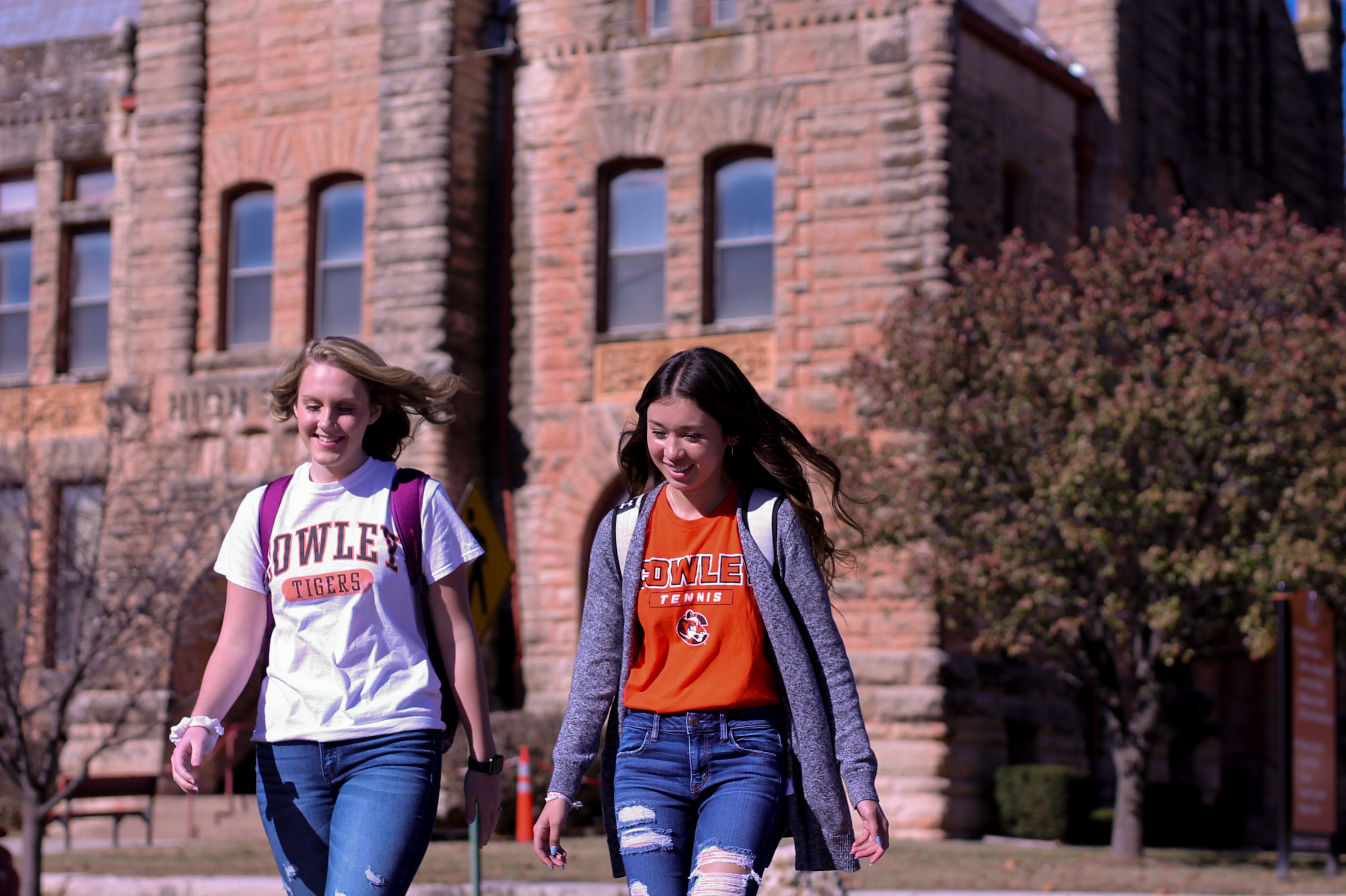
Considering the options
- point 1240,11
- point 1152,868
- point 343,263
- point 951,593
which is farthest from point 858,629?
point 1240,11

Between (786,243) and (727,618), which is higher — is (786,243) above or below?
above

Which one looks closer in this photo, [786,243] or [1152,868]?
[1152,868]

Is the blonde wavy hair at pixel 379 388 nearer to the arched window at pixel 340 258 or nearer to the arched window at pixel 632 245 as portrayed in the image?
the arched window at pixel 632 245

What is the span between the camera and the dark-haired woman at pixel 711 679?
475 cm

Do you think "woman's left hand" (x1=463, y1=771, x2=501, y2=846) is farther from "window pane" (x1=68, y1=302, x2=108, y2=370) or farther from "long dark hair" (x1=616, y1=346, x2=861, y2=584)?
"window pane" (x1=68, y1=302, x2=108, y2=370)

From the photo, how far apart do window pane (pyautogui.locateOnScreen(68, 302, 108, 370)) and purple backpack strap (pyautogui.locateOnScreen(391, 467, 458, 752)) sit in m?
19.6

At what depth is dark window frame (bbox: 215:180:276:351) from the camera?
2228cm

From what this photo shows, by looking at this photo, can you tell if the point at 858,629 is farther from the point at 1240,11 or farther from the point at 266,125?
the point at 1240,11

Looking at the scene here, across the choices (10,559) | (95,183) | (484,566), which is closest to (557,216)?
(95,183)

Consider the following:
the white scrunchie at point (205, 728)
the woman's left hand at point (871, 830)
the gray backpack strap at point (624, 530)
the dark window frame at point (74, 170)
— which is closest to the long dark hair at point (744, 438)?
the gray backpack strap at point (624, 530)

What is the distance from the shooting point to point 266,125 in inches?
873

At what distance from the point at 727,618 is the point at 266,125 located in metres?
18.4

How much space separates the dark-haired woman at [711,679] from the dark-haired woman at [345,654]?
35 centimetres

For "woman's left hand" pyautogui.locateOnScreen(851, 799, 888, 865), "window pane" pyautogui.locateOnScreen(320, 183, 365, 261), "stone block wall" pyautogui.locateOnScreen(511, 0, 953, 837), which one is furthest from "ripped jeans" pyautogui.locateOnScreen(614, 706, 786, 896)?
"window pane" pyautogui.locateOnScreen(320, 183, 365, 261)
